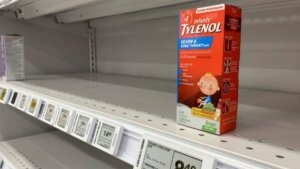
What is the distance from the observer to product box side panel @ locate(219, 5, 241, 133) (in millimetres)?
374

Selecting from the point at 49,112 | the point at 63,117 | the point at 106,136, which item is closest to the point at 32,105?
the point at 49,112

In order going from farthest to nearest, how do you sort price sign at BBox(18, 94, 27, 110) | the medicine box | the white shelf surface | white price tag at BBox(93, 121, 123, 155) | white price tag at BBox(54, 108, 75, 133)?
1. the medicine box
2. price sign at BBox(18, 94, 27, 110)
3. white price tag at BBox(54, 108, 75, 133)
4. white price tag at BBox(93, 121, 123, 155)
5. the white shelf surface

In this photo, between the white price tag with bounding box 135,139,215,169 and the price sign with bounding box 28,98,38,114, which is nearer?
the white price tag with bounding box 135,139,215,169

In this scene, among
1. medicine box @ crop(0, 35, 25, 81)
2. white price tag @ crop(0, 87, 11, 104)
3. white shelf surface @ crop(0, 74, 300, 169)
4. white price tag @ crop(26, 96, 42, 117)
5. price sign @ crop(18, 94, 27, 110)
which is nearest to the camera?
white shelf surface @ crop(0, 74, 300, 169)

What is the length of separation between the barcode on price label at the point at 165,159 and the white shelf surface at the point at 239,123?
0.02m

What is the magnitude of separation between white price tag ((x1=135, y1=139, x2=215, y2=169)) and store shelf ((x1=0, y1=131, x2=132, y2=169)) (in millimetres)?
659

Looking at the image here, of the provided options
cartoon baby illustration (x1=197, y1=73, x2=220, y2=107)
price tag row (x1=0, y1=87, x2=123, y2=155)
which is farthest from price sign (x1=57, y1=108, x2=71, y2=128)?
Answer: cartoon baby illustration (x1=197, y1=73, x2=220, y2=107)

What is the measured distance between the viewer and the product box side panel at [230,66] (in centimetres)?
37

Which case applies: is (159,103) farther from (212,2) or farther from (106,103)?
(212,2)

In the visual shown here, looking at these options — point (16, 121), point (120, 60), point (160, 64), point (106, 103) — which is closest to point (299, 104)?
point (106, 103)

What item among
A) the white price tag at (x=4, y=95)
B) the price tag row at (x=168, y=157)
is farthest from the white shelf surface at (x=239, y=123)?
the white price tag at (x=4, y=95)

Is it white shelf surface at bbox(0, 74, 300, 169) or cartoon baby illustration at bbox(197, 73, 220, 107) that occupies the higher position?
cartoon baby illustration at bbox(197, 73, 220, 107)

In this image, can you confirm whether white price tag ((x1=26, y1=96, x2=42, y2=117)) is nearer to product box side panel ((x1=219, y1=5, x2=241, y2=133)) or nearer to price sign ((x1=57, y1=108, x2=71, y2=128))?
price sign ((x1=57, y1=108, x2=71, y2=128))

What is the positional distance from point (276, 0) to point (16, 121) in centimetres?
138
